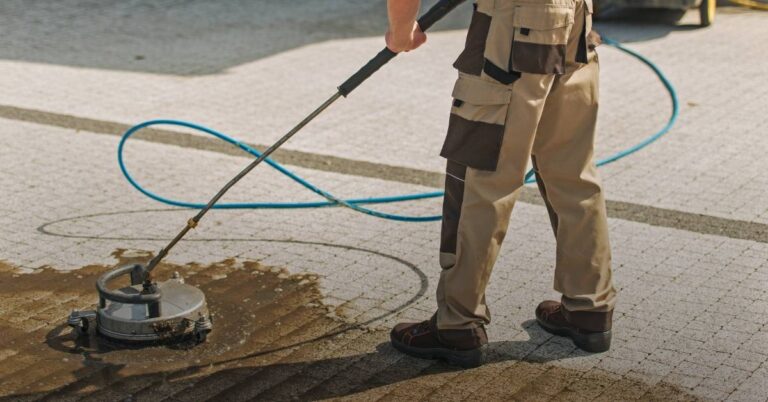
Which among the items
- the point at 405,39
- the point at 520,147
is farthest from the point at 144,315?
the point at 520,147

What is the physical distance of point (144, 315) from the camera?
4.64 m

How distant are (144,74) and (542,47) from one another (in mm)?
6120

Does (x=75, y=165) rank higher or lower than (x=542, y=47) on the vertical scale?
lower

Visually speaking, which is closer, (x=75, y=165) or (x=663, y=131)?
(x=75, y=165)

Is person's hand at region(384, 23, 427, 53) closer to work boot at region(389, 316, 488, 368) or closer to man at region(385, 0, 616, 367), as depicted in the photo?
man at region(385, 0, 616, 367)

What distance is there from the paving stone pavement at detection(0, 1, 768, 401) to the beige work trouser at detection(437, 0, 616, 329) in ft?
1.01

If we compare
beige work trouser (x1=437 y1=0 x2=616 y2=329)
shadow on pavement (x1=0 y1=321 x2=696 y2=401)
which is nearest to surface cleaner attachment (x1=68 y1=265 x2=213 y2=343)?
shadow on pavement (x1=0 y1=321 x2=696 y2=401)

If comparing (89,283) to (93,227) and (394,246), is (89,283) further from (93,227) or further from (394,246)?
(394,246)

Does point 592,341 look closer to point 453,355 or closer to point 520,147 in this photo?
point 453,355

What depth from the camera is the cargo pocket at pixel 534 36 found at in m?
4.11

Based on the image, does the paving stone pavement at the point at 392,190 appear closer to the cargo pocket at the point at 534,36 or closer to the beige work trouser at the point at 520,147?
the beige work trouser at the point at 520,147

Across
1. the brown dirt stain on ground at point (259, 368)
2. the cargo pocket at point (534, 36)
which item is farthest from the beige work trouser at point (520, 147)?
the brown dirt stain on ground at point (259, 368)

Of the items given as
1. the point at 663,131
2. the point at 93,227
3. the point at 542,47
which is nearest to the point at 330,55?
the point at 663,131

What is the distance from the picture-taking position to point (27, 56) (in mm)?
10258
